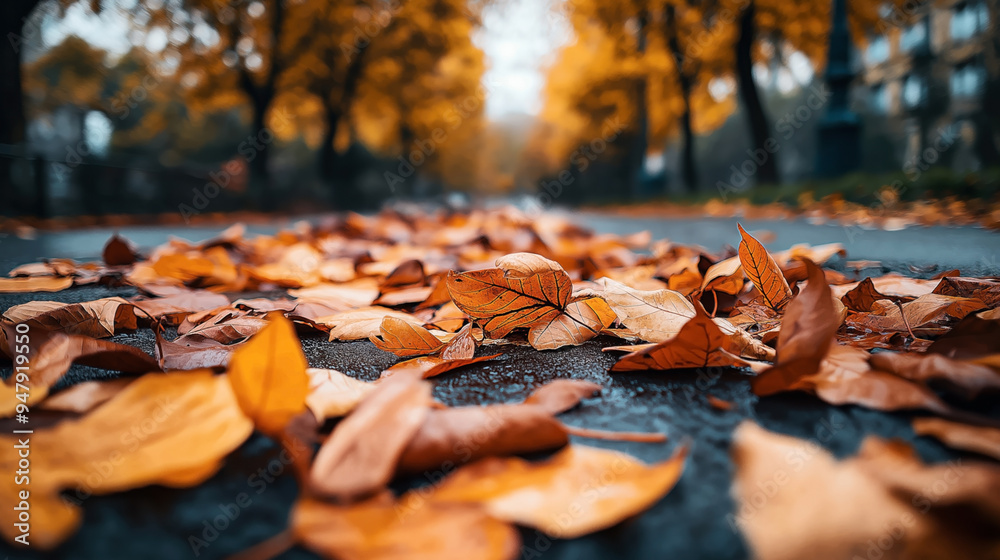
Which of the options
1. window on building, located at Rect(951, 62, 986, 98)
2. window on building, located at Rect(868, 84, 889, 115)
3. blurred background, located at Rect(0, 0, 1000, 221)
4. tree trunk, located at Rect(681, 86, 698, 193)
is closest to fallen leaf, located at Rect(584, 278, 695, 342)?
blurred background, located at Rect(0, 0, 1000, 221)

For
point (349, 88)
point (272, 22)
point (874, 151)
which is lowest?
point (874, 151)

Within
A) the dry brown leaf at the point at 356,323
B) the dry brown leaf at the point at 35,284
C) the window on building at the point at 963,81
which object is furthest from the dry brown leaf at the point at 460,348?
the window on building at the point at 963,81

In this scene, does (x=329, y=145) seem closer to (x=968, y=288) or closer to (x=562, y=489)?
(x=968, y=288)

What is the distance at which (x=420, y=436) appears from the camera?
16.6 inches

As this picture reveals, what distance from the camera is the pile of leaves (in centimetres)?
36

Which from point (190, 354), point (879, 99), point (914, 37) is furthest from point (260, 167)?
point (879, 99)

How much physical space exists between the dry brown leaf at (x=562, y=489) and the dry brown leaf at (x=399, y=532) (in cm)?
1

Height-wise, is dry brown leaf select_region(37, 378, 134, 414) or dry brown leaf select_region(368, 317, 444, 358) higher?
dry brown leaf select_region(37, 378, 134, 414)

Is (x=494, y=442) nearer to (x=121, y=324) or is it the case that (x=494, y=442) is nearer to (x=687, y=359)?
(x=687, y=359)

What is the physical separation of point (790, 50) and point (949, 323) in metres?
13.7

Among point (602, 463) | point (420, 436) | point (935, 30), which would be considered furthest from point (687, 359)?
point (935, 30)

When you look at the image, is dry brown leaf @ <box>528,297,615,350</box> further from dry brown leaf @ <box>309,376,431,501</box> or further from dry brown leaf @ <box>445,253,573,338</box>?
dry brown leaf @ <box>309,376,431,501</box>

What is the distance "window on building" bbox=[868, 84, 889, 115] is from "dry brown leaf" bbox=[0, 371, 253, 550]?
986 inches

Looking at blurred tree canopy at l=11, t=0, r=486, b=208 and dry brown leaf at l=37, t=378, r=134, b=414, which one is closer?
dry brown leaf at l=37, t=378, r=134, b=414
